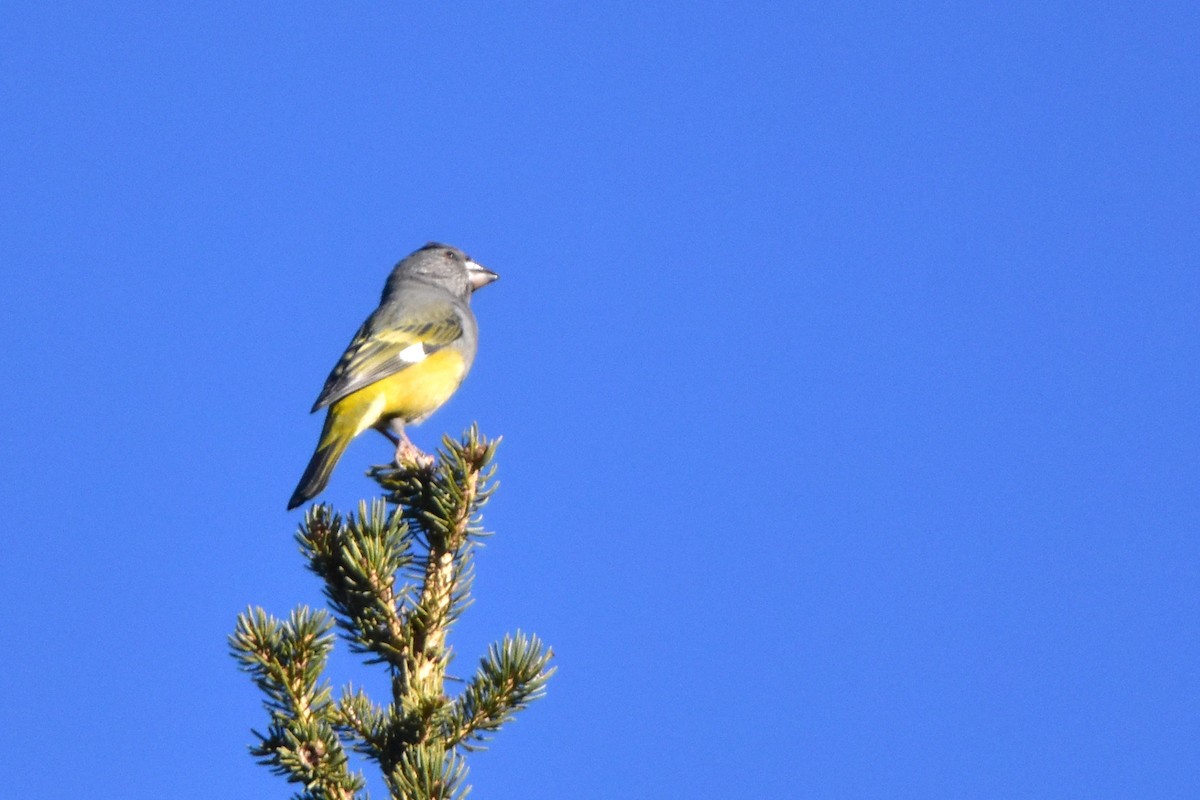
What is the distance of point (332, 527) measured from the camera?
4.25m

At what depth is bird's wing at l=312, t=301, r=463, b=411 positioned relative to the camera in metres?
8.01

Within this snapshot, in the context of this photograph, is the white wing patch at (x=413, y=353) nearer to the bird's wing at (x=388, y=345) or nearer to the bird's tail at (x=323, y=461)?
the bird's wing at (x=388, y=345)

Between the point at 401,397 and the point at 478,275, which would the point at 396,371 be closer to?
the point at 401,397

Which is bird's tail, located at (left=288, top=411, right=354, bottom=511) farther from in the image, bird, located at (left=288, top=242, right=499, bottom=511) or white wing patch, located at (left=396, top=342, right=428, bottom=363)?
white wing patch, located at (left=396, top=342, right=428, bottom=363)

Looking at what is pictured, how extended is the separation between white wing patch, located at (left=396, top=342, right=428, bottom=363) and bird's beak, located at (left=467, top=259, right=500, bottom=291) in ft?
8.12

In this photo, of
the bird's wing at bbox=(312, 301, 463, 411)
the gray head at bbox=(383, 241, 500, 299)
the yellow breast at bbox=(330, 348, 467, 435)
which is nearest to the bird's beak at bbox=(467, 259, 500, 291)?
the gray head at bbox=(383, 241, 500, 299)

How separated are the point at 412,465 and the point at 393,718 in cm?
142

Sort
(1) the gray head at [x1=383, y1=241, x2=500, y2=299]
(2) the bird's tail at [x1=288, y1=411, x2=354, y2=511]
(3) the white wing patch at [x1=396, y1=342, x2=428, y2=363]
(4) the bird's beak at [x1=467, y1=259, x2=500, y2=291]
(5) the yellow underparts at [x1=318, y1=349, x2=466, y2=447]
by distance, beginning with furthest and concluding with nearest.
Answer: (4) the bird's beak at [x1=467, y1=259, x2=500, y2=291] < (1) the gray head at [x1=383, y1=241, x2=500, y2=299] < (3) the white wing patch at [x1=396, y1=342, x2=428, y2=363] < (5) the yellow underparts at [x1=318, y1=349, x2=466, y2=447] < (2) the bird's tail at [x1=288, y1=411, x2=354, y2=511]

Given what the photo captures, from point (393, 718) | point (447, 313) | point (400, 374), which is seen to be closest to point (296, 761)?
point (393, 718)

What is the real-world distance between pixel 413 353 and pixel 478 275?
2.68 meters

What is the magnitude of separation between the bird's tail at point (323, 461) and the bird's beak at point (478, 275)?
356 cm

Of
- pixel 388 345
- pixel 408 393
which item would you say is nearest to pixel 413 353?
pixel 388 345

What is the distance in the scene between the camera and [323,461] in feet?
23.7

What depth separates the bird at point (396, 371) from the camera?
7727 mm
